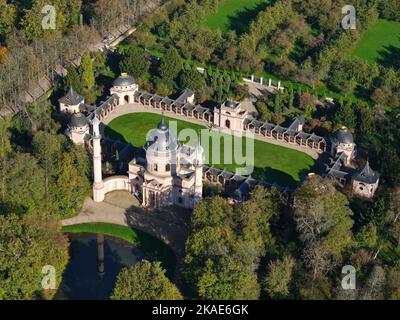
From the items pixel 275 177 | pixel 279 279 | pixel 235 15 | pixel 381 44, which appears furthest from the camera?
pixel 235 15

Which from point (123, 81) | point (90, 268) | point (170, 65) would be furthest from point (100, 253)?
point (170, 65)

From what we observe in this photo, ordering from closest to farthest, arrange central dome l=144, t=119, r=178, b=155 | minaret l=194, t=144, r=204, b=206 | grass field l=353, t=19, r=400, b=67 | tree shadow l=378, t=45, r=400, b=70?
minaret l=194, t=144, r=204, b=206 → central dome l=144, t=119, r=178, b=155 → tree shadow l=378, t=45, r=400, b=70 → grass field l=353, t=19, r=400, b=67

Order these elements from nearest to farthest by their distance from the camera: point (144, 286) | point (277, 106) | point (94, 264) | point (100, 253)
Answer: point (144, 286), point (94, 264), point (100, 253), point (277, 106)

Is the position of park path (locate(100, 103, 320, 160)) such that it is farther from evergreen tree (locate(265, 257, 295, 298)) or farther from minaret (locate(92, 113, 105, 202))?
evergreen tree (locate(265, 257, 295, 298))

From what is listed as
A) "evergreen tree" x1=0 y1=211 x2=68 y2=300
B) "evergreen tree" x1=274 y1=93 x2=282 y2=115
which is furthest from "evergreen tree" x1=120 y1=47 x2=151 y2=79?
"evergreen tree" x1=0 y1=211 x2=68 y2=300

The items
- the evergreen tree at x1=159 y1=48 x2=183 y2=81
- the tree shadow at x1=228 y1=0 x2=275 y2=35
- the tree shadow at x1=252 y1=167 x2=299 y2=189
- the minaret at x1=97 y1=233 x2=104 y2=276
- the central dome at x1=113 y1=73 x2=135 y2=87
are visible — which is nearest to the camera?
the minaret at x1=97 y1=233 x2=104 y2=276

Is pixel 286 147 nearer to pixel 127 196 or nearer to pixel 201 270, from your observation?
pixel 127 196

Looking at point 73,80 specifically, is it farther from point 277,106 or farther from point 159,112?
point 277,106
